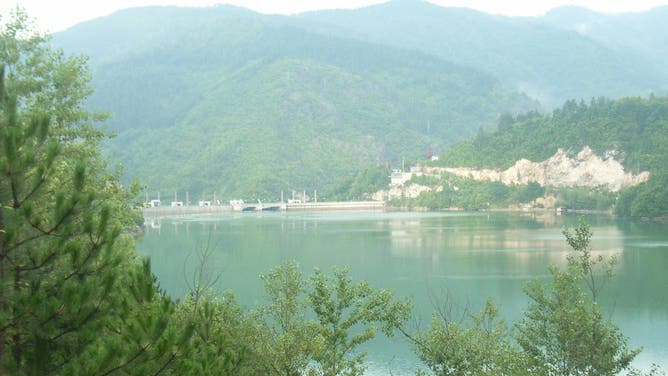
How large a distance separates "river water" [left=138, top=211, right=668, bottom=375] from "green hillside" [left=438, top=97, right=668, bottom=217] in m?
4.67

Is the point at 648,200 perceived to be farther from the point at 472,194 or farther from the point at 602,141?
the point at 472,194

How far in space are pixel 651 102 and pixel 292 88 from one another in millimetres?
95353

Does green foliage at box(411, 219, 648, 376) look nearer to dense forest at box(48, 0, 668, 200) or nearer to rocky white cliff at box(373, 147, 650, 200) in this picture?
rocky white cliff at box(373, 147, 650, 200)

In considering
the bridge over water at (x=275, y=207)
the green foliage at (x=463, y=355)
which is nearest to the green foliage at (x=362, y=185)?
the bridge over water at (x=275, y=207)

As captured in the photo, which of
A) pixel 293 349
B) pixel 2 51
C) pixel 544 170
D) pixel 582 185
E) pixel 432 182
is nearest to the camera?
pixel 293 349

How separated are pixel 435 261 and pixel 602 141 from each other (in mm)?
60603

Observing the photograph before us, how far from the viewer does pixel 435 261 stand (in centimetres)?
4109

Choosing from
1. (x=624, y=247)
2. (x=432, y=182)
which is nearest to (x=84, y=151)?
(x=624, y=247)

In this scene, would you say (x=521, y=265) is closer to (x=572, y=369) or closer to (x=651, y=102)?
(x=572, y=369)

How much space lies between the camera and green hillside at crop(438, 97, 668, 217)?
72.6m

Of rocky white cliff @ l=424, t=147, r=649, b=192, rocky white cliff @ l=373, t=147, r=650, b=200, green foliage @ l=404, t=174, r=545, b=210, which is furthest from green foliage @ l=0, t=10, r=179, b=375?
green foliage @ l=404, t=174, r=545, b=210

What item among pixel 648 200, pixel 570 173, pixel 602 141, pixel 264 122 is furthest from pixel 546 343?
pixel 264 122

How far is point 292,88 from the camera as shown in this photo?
176250 millimetres

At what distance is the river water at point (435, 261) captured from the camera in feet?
81.1
